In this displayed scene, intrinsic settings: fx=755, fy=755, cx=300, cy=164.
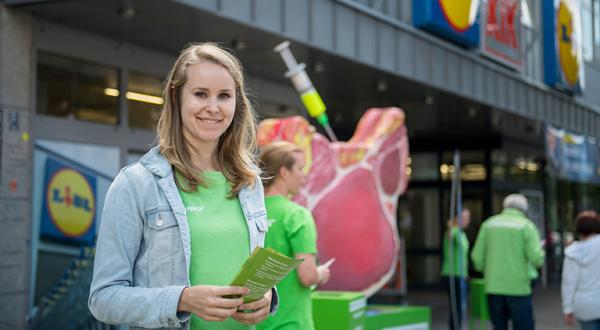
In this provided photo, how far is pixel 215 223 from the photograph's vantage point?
2143mm

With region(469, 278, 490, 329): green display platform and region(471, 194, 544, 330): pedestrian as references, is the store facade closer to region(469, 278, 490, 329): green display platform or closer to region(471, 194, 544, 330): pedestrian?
region(471, 194, 544, 330): pedestrian

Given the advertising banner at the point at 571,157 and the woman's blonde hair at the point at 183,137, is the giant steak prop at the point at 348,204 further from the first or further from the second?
the advertising banner at the point at 571,157

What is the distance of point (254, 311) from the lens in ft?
6.96

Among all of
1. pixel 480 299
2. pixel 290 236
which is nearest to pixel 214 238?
pixel 290 236

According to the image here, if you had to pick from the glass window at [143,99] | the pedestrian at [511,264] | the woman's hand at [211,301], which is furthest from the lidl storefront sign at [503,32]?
the woman's hand at [211,301]

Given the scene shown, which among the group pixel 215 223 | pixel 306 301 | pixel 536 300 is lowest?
pixel 536 300

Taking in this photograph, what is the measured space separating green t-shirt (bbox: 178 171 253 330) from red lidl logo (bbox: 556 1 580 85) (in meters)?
14.9

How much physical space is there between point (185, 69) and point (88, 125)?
6267 mm

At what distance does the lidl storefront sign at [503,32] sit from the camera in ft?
42.1

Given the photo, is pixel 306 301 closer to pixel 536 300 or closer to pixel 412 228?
pixel 536 300

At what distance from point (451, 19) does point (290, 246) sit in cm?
803

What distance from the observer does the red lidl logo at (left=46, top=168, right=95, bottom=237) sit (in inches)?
300

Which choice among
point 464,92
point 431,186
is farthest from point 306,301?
point 431,186

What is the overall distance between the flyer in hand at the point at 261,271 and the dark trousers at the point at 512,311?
6.21m
